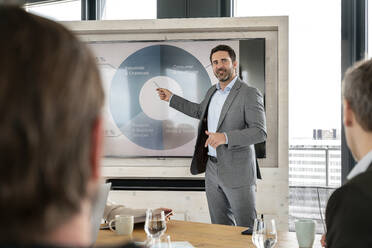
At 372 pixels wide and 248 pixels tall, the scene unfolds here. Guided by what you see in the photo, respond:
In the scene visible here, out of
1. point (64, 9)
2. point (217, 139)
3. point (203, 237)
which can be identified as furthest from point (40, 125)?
point (64, 9)

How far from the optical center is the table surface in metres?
1.95

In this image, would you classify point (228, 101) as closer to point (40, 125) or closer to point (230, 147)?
point (230, 147)

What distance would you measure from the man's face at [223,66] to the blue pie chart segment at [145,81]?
387 mm

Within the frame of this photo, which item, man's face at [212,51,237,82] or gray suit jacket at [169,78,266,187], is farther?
man's face at [212,51,237,82]

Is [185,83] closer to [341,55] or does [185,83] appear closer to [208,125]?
[208,125]

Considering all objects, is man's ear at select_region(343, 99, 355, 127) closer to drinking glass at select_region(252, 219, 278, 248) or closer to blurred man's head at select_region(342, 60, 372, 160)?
blurred man's head at select_region(342, 60, 372, 160)

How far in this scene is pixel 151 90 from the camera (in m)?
4.58

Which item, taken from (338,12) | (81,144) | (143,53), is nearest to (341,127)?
(338,12)

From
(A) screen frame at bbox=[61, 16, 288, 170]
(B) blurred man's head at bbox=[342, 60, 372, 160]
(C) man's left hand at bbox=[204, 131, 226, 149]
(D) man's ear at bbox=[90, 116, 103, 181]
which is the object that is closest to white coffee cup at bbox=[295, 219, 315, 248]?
(B) blurred man's head at bbox=[342, 60, 372, 160]

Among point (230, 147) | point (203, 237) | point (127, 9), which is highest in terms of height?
point (127, 9)

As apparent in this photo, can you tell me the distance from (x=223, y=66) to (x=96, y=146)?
3.59m

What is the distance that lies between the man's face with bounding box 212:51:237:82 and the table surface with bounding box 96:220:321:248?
1888 millimetres

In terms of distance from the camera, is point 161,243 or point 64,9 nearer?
point 161,243

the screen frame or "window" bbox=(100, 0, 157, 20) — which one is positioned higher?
"window" bbox=(100, 0, 157, 20)
